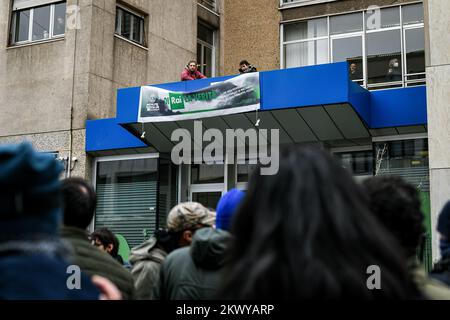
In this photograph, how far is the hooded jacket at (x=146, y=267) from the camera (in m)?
4.20

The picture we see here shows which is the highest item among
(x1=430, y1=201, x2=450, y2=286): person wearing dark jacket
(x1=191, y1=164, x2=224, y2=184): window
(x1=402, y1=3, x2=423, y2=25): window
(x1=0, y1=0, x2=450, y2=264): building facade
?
(x1=402, y1=3, x2=423, y2=25): window

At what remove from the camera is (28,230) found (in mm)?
1468

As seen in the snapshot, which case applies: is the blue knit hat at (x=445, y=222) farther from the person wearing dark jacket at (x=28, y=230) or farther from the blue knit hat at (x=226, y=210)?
the person wearing dark jacket at (x=28, y=230)

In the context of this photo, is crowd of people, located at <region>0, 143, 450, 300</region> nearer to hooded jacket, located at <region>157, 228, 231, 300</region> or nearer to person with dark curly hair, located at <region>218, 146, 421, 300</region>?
person with dark curly hair, located at <region>218, 146, 421, 300</region>

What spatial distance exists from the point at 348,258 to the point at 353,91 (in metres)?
10.0

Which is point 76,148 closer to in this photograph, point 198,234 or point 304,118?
point 304,118

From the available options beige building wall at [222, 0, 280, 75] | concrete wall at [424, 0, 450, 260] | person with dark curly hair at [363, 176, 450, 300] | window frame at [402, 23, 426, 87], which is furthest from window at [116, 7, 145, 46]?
person with dark curly hair at [363, 176, 450, 300]

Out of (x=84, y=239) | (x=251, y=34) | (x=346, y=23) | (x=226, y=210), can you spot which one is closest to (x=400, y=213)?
(x=84, y=239)

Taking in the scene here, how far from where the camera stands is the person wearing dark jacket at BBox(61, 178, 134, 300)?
294 cm

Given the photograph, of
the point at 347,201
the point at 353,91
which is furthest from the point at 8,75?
the point at 347,201

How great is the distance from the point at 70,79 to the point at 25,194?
45.9 feet

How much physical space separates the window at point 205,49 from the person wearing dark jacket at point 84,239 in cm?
1617

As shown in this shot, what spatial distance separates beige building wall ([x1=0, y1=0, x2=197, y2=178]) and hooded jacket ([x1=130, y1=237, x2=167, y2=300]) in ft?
33.8

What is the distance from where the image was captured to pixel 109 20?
606 inches
